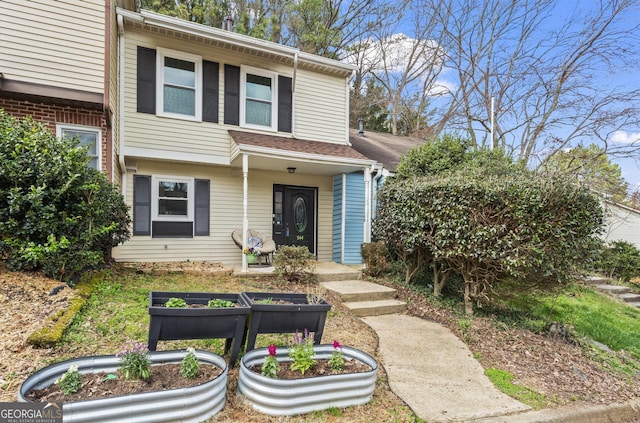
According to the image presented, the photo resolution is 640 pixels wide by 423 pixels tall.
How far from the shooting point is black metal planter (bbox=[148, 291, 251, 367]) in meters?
2.63

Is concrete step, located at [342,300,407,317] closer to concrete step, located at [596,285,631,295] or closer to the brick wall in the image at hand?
the brick wall

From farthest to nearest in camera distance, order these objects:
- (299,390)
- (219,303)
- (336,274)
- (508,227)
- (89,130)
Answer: (336,274) < (89,130) < (508,227) < (219,303) < (299,390)

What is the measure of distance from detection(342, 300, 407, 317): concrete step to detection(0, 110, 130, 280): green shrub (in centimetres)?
399

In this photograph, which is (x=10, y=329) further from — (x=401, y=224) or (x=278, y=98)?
(x=278, y=98)

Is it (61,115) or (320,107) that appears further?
(320,107)

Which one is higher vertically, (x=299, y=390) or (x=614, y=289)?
(x=299, y=390)

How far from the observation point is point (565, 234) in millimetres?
4883

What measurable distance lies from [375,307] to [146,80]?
22.3ft

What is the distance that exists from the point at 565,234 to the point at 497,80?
13.4m

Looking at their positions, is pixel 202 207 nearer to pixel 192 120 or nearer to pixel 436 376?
pixel 192 120

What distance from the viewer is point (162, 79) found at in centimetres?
762

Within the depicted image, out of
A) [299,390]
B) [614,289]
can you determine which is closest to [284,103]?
[299,390]

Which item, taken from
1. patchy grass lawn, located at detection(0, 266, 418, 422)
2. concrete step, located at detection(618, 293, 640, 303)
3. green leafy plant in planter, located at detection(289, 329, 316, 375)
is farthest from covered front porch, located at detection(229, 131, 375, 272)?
concrete step, located at detection(618, 293, 640, 303)

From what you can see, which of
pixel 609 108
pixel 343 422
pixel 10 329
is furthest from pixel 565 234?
pixel 609 108
